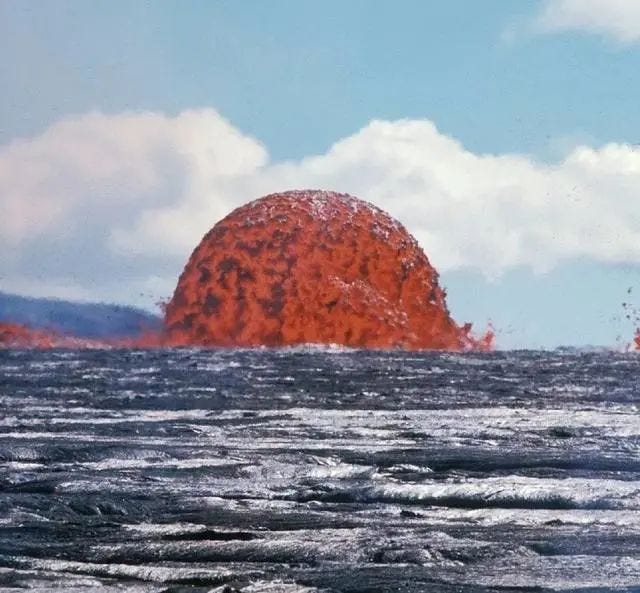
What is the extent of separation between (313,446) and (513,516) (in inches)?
92.1

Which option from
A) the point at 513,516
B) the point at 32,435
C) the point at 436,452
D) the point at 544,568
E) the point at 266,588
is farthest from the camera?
the point at 32,435

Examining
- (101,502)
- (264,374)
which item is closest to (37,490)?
(101,502)

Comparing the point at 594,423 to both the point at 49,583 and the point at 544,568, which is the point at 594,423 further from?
the point at 49,583

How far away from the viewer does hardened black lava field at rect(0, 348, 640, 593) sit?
352cm

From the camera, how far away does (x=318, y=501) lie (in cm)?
472

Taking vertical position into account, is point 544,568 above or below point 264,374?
below

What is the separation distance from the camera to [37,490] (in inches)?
195

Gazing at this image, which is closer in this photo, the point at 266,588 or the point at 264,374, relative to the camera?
Answer: the point at 266,588

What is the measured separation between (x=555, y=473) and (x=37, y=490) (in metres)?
1.97

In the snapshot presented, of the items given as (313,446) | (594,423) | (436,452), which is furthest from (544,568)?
(594,423)

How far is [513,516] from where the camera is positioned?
4367 mm

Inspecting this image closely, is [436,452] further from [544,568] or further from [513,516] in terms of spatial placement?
[544,568]

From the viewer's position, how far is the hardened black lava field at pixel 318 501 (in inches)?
Result: 138

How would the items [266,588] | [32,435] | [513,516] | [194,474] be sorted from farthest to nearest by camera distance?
[32,435], [194,474], [513,516], [266,588]
